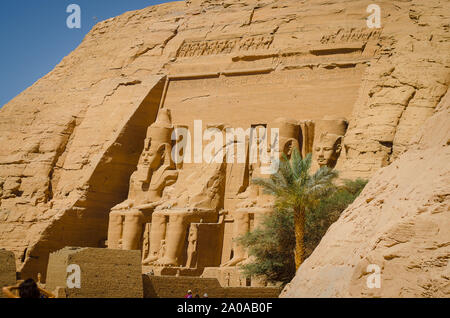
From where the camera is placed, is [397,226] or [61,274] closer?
[397,226]

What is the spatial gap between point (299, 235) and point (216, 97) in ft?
27.3

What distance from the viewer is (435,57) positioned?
17891 mm

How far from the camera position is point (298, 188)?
1499 centimetres

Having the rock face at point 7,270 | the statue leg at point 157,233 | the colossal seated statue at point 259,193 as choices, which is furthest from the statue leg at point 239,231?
the rock face at point 7,270

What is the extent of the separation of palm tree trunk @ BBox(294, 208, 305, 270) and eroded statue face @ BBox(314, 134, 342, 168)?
3.92m

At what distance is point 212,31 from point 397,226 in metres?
17.2

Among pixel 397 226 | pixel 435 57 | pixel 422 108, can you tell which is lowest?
pixel 397 226

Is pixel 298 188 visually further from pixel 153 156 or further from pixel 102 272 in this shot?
pixel 153 156

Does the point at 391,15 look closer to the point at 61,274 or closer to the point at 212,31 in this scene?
the point at 212,31

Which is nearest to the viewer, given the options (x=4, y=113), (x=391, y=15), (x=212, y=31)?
(x=391, y=15)

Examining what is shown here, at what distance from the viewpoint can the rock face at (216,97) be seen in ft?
59.4

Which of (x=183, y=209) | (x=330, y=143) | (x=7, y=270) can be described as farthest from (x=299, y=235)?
(x=7, y=270)

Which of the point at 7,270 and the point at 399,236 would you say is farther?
the point at 7,270
